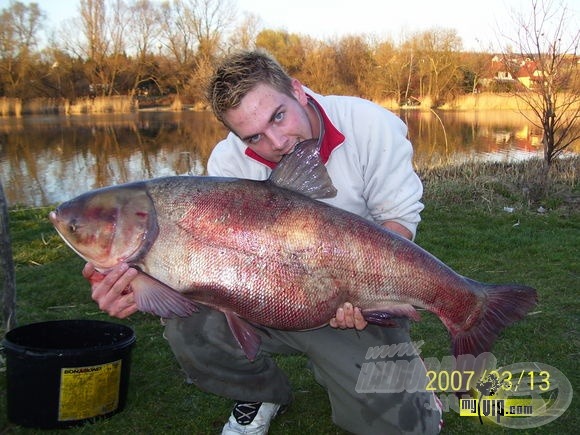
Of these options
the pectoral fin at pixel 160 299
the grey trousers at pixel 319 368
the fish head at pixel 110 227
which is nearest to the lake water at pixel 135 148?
the grey trousers at pixel 319 368

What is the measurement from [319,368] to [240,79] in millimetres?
1370

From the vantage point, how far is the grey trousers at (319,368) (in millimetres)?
2422

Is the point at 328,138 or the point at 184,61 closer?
the point at 328,138

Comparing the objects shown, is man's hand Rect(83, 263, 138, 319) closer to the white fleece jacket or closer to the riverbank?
the white fleece jacket

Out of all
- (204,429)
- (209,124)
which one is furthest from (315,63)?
(204,429)

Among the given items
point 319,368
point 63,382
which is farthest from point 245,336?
point 63,382

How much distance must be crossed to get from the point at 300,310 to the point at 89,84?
41.2m

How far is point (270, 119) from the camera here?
2473 millimetres

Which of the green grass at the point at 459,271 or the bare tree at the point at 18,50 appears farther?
the bare tree at the point at 18,50

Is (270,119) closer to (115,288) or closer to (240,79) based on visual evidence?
(240,79)

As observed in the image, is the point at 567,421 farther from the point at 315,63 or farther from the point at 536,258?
the point at 315,63

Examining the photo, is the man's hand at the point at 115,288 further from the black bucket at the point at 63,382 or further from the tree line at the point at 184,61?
the tree line at the point at 184,61

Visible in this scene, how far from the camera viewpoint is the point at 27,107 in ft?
115

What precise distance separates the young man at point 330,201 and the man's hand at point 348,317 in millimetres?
125
